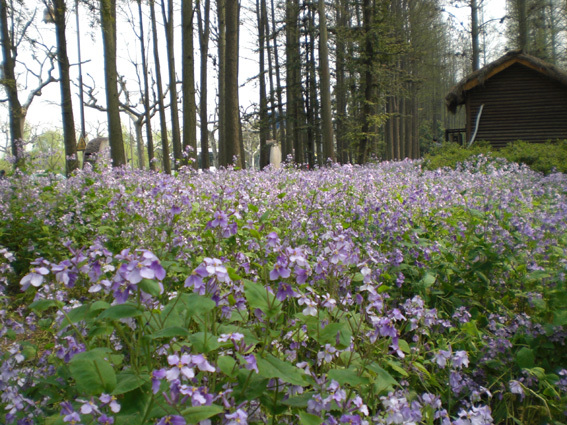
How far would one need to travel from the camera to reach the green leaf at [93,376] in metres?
1.42

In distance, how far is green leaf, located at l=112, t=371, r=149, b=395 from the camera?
1437mm

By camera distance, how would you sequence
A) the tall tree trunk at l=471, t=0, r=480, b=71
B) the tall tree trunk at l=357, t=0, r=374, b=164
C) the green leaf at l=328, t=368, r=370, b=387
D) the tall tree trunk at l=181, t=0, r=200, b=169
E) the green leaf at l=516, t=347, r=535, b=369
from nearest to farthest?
1. the green leaf at l=328, t=368, r=370, b=387
2. the green leaf at l=516, t=347, r=535, b=369
3. the tall tree trunk at l=181, t=0, r=200, b=169
4. the tall tree trunk at l=357, t=0, r=374, b=164
5. the tall tree trunk at l=471, t=0, r=480, b=71

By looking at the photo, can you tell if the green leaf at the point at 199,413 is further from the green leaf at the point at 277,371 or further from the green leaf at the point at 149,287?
the green leaf at the point at 149,287

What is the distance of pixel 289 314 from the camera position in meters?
2.95

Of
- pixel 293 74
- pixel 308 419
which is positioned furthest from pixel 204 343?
pixel 293 74

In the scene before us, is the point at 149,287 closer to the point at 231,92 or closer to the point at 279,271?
the point at 279,271

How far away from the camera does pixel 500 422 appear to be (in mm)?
2590

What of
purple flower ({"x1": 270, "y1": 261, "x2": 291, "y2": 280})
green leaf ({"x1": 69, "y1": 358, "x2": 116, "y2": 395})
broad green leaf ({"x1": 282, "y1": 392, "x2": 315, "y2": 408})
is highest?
purple flower ({"x1": 270, "y1": 261, "x2": 291, "y2": 280})

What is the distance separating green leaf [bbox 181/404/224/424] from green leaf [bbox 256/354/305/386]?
9.7 inches

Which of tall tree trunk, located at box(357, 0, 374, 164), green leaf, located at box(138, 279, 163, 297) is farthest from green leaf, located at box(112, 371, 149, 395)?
tall tree trunk, located at box(357, 0, 374, 164)

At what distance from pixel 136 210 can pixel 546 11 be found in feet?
145

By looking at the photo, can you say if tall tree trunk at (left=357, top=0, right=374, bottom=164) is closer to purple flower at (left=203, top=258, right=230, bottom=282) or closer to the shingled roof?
the shingled roof

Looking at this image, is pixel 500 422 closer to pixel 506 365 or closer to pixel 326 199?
pixel 506 365

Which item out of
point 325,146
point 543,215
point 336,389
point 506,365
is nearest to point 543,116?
point 325,146
